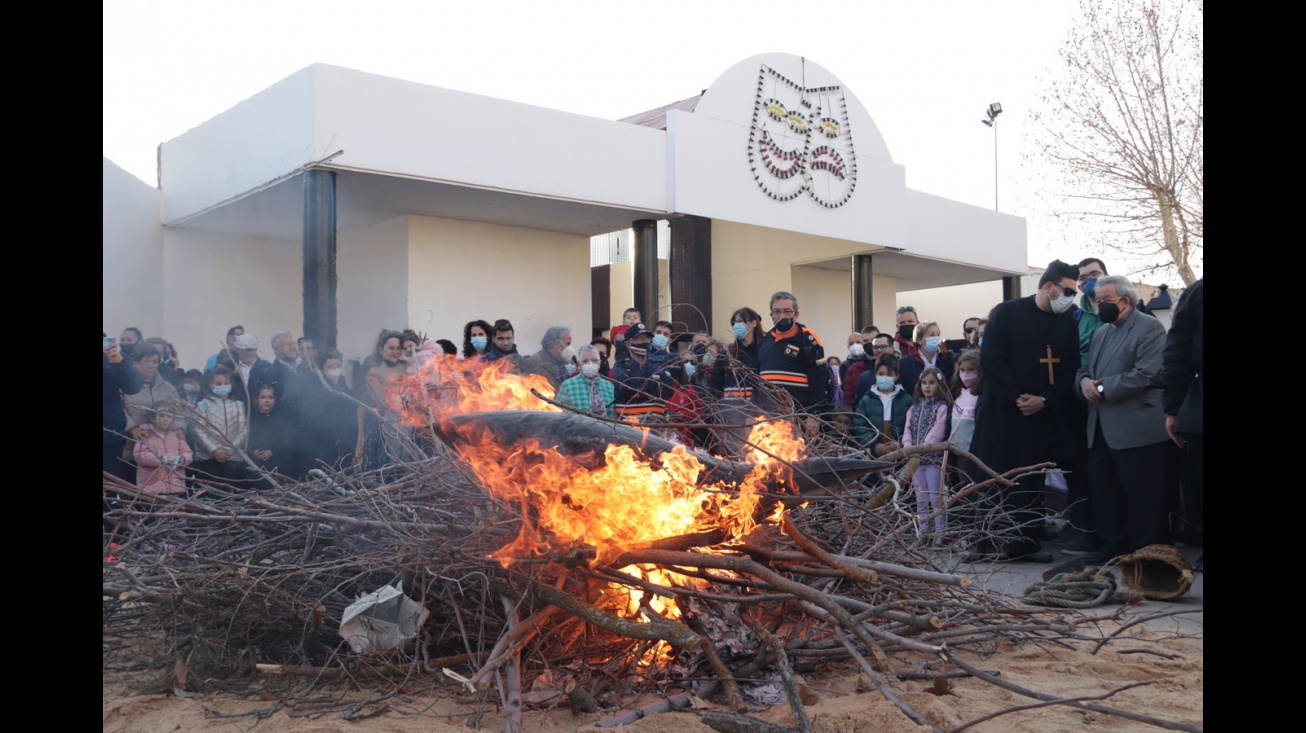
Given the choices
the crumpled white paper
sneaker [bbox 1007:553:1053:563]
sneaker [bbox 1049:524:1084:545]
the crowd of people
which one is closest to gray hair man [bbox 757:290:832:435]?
the crowd of people

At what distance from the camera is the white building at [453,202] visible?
34.0ft

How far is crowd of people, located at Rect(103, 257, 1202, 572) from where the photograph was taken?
6.29 m

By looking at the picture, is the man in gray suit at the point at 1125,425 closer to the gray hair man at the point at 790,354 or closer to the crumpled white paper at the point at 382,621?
the gray hair man at the point at 790,354

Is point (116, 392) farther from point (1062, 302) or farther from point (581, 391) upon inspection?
point (1062, 302)

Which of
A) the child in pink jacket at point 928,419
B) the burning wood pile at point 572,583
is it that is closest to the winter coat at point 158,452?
the burning wood pile at point 572,583

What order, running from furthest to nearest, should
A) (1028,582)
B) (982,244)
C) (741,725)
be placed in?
(982,244) → (1028,582) → (741,725)

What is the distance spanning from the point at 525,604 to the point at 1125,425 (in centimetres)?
469

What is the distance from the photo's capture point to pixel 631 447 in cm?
397

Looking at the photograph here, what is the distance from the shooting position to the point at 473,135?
11.0 m

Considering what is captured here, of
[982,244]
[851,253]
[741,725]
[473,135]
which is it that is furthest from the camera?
[982,244]

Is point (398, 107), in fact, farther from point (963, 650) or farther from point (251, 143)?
point (963, 650)
